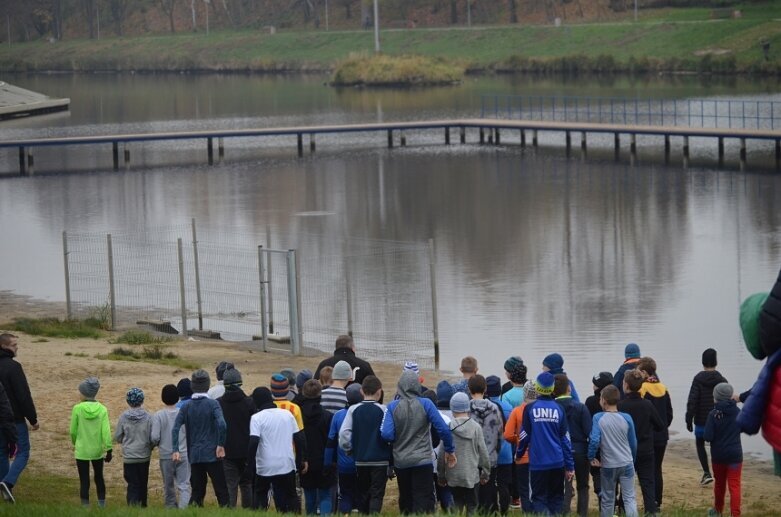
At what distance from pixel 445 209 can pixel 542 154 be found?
15.1 m

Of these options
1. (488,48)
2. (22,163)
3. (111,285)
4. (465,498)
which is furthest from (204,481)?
(488,48)

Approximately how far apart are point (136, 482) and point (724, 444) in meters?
5.14

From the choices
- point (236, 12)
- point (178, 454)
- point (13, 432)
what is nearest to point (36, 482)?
point (13, 432)

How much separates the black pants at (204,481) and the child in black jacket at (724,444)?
421cm

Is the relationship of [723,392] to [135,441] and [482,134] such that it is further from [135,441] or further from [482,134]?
[482,134]

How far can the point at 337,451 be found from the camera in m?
12.0

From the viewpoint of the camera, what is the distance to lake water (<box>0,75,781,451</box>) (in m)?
23.6

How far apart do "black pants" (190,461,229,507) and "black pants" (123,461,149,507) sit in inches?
17.1

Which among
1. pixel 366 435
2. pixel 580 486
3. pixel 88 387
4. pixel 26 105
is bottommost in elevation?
pixel 580 486

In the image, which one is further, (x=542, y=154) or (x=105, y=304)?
(x=542, y=154)

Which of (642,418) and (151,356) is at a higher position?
(642,418)

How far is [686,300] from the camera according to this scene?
2584 centimetres

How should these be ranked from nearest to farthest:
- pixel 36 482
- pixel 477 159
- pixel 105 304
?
pixel 36 482 < pixel 105 304 < pixel 477 159

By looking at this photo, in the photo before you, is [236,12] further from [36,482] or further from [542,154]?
[36,482]
